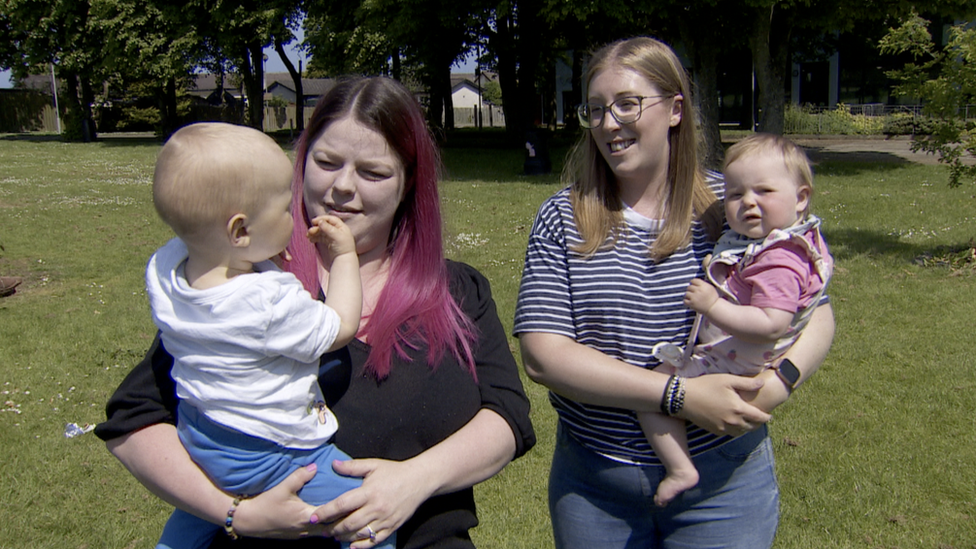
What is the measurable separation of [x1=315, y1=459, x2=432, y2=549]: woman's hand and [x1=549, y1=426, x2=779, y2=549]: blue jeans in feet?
2.05

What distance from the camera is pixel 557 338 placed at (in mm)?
2164

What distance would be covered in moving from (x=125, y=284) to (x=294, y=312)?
827 centimetres

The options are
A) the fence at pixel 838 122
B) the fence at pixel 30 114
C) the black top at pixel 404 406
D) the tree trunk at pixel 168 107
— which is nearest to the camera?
the black top at pixel 404 406

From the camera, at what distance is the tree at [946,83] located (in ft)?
28.3

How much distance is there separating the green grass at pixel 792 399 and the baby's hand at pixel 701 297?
86cm

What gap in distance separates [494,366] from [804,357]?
3.00 ft

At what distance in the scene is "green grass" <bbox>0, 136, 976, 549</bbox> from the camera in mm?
4059

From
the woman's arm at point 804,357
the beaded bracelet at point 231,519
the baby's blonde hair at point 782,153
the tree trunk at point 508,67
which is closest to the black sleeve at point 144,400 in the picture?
the beaded bracelet at point 231,519

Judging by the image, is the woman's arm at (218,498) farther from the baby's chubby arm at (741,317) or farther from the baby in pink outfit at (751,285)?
the baby's chubby arm at (741,317)

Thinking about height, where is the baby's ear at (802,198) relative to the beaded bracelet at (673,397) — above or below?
above

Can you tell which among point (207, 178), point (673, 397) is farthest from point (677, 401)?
point (207, 178)

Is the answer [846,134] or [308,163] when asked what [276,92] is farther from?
[308,163]

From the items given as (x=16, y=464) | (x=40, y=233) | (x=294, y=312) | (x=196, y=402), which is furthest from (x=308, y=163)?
(x=40, y=233)

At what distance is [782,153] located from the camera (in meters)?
2.19
